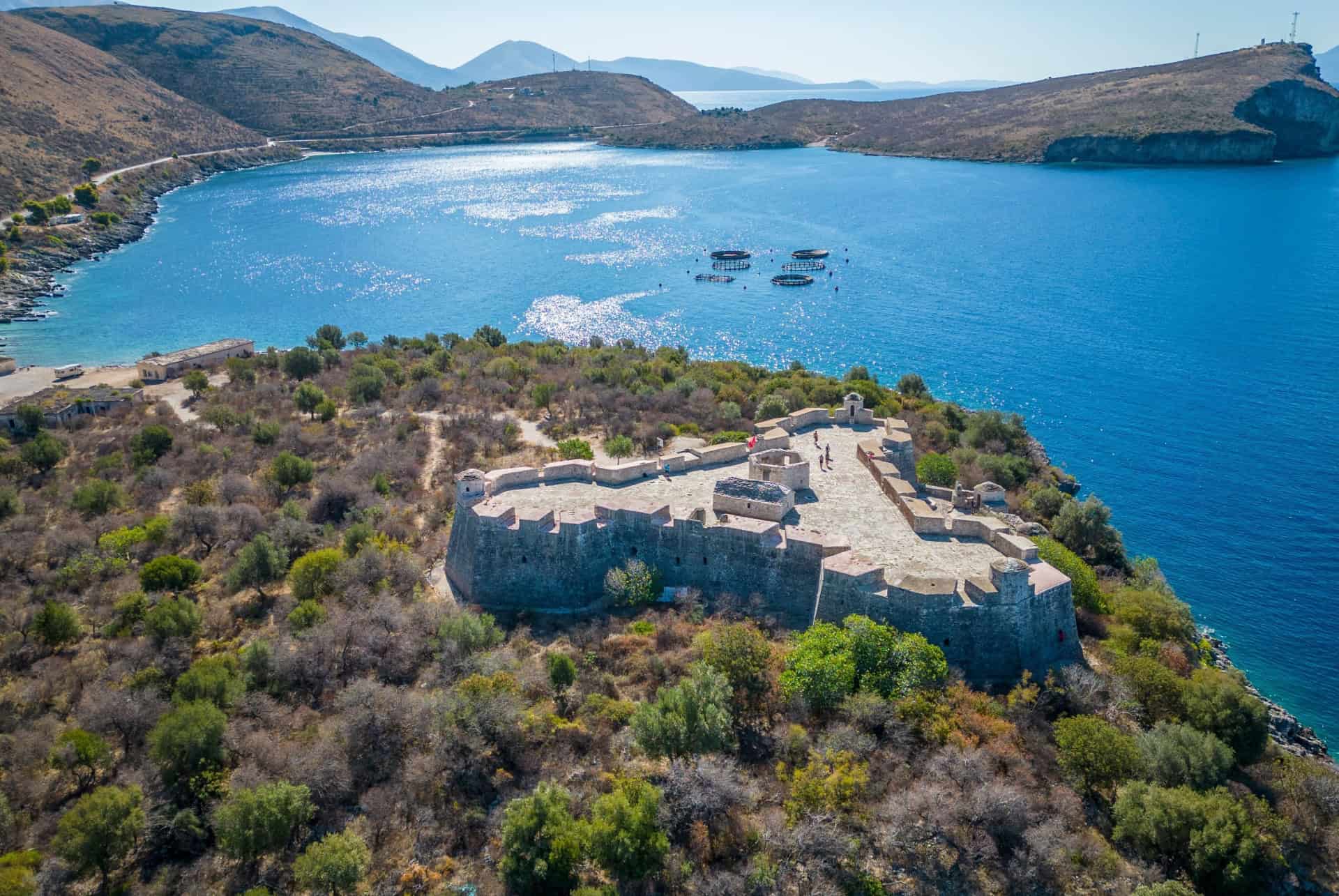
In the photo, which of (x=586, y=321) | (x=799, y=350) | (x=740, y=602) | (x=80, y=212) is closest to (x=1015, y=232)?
(x=799, y=350)

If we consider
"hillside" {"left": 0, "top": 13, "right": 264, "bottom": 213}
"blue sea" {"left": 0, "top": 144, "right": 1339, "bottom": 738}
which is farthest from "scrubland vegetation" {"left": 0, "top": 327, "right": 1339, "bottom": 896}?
"hillside" {"left": 0, "top": 13, "right": 264, "bottom": 213}

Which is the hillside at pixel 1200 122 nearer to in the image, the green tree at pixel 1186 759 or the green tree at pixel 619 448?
the green tree at pixel 619 448

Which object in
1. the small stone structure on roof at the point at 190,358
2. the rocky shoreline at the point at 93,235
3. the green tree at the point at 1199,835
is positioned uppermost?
the rocky shoreline at the point at 93,235

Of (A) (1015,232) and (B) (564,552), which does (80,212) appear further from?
(A) (1015,232)

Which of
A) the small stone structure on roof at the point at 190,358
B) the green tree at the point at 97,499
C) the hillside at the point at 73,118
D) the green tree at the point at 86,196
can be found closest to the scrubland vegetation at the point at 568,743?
the green tree at the point at 97,499

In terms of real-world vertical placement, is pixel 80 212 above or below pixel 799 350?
above

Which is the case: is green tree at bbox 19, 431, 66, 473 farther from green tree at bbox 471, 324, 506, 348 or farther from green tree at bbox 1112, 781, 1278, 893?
green tree at bbox 1112, 781, 1278, 893
